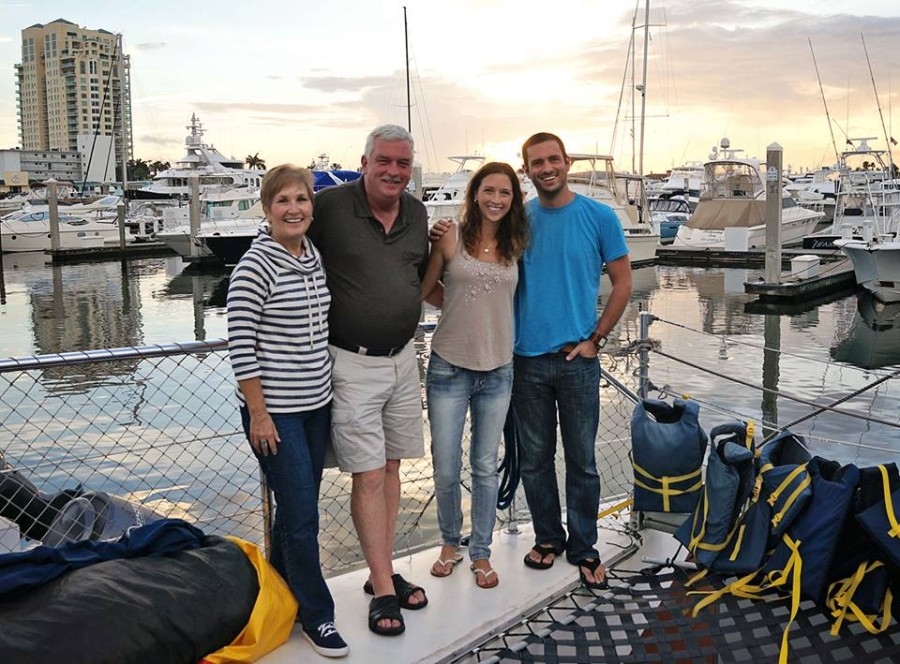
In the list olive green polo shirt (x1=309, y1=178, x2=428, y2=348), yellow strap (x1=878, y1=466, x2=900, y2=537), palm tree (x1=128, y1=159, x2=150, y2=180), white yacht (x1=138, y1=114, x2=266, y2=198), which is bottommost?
yellow strap (x1=878, y1=466, x2=900, y2=537)

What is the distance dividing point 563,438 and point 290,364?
130 centimetres

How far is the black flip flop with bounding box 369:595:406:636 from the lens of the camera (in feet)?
9.80

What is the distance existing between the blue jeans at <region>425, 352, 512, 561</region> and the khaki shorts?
25 cm

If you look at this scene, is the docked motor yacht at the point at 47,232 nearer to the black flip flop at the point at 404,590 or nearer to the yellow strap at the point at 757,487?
the black flip flop at the point at 404,590

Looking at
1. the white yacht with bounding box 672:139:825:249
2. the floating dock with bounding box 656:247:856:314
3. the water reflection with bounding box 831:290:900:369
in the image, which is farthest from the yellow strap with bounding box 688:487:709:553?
the white yacht with bounding box 672:139:825:249

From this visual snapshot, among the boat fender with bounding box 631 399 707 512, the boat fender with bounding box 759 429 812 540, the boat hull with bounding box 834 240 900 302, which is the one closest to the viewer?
the boat fender with bounding box 759 429 812 540

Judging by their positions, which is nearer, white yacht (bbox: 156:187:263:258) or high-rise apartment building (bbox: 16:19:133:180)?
white yacht (bbox: 156:187:263:258)

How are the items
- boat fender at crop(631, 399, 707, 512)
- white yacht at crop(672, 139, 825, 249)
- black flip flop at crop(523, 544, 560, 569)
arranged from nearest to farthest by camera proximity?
black flip flop at crop(523, 544, 560, 569), boat fender at crop(631, 399, 707, 512), white yacht at crop(672, 139, 825, 249)

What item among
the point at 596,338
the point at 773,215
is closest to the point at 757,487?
the point at 596,338

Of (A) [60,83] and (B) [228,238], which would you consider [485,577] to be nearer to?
(B) [228,238]

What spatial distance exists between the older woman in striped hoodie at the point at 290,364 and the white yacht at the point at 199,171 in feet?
152

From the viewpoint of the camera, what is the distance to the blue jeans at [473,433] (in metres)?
3.32

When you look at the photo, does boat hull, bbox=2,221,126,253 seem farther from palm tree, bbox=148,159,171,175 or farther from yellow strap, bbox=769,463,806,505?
palm tree, bbox=148,159,171,175

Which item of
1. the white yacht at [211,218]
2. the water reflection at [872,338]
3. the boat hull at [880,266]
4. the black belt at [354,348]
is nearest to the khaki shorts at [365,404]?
the black belt at [354,348]
